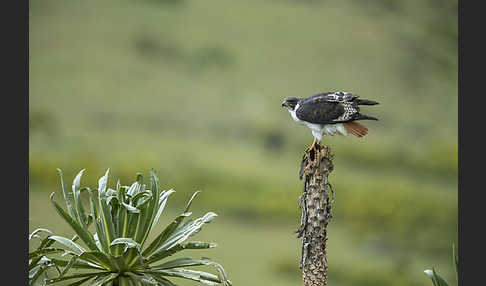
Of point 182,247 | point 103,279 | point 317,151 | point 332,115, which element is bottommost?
point 103,279

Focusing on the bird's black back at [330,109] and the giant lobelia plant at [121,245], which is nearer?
the giant lobelia plant at [121,245]

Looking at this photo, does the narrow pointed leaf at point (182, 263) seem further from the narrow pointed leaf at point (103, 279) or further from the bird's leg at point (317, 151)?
the bird's leg at point (317, 151)

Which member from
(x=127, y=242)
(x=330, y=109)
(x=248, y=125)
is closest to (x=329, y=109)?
(x=330, y=109)

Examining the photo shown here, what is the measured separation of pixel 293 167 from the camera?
201 inches

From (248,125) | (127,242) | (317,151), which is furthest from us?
(248,125)

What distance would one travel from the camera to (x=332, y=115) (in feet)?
8.85

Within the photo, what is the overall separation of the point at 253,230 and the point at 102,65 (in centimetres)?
194

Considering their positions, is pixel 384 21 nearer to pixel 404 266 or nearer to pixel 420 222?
pixel 420 222

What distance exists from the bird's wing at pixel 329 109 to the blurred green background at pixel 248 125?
2.35 metres

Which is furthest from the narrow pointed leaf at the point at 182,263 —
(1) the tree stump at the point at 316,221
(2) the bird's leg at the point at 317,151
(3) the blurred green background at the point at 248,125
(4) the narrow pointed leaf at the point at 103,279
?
(3) the blurred green background at the point at 248,125

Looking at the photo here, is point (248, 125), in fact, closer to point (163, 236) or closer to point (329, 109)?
point (329, 109)

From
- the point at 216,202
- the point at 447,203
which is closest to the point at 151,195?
the point at 216,202

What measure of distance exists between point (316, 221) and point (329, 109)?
55cm

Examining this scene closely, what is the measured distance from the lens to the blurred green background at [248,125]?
4.96 meters
